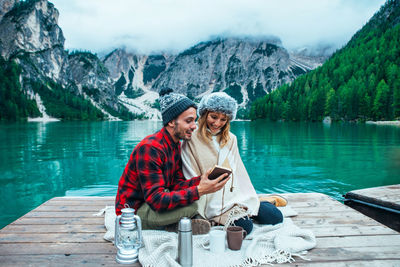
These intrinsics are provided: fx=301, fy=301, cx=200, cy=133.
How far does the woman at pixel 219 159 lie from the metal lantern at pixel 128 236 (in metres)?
1.06

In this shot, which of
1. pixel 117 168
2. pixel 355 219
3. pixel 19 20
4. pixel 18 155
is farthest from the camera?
pixel 19 20

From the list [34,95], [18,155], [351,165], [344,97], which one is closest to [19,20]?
[34,95]

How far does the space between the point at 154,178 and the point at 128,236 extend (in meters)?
0.79

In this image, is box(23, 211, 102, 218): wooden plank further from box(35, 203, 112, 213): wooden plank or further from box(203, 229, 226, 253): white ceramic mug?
box(203, 229, 226, 253): white ceramic mug

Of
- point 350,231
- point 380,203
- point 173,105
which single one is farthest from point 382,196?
point 173,105

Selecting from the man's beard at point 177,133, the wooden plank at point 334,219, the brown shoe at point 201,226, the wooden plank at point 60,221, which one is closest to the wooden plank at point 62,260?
the brown shoe at point 201,226

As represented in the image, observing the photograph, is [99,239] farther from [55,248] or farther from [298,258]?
[298,258]

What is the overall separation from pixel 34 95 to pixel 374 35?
190473 mm

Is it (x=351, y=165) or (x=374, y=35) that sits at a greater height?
(x=374, y=35)

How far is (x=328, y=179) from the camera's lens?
14805 millimetres

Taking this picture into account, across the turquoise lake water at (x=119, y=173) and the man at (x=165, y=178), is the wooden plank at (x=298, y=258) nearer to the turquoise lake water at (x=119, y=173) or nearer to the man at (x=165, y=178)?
the man at (x=165, y=178)

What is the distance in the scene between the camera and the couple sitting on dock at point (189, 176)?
3.84 metres

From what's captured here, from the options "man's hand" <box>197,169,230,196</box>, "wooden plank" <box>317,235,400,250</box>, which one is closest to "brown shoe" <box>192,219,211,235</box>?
"man's hand" <box>197,169,230,196</box>

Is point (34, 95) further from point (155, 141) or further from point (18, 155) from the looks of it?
point (155, 141)
